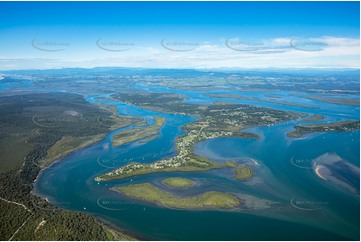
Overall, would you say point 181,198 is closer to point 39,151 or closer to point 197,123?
point 39,151

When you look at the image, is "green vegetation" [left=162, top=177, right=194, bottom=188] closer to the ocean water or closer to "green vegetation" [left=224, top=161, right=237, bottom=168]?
the ocean water

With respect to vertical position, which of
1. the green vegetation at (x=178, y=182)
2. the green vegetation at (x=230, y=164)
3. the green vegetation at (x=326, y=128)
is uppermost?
the green vegetation at (x=326, y=128)

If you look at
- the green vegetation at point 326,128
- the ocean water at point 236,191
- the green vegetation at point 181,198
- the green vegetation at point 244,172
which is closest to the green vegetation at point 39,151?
the ocean water at point 236,191

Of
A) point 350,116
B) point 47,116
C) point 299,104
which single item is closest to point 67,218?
point 47,116

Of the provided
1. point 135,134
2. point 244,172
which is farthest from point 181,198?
point 135,134

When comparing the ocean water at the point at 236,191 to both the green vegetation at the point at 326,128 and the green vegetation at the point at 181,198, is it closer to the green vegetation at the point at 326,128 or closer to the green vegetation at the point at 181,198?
the green vegetation at the point at 181,198

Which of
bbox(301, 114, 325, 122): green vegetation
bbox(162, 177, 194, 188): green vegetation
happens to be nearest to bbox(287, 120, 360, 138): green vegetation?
bbox(301, 114, 325, 122): green vegetation
